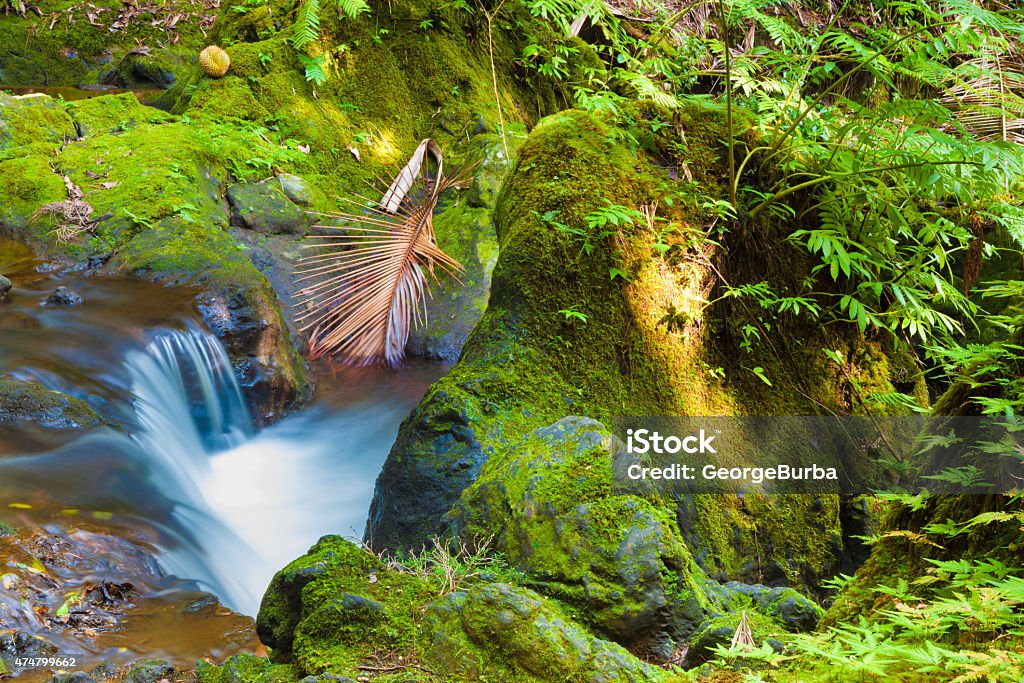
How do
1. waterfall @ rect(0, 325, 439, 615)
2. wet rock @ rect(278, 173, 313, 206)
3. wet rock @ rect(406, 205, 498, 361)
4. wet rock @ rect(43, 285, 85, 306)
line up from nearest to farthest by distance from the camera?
waterfall @ rect(0, 325, 439, 615), wet rock @ rect(43, 285, 85, 306), wet rock @ rect(406, 205, 498, 361), wet rock @ rect(278, 173, 313, 206)

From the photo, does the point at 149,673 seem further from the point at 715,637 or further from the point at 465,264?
the point at 465,264

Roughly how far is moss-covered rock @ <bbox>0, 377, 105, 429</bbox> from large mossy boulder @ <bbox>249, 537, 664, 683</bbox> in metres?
2.75

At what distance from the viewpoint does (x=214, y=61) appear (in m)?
7.94

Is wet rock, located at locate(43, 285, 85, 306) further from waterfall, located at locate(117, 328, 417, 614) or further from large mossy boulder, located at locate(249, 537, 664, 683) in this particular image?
large mossy boulder, located at locate(249, 537, 664, 683)

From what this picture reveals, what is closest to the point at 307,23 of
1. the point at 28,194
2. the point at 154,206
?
the point at 154,206

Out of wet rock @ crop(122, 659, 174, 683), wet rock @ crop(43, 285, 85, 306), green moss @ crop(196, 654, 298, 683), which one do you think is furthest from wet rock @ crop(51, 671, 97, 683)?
wet rock @ crop(43, 285, 85, 306)

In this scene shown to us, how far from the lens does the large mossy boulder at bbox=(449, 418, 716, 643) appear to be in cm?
247

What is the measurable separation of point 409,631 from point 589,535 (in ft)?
2.47

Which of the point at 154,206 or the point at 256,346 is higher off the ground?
the point at 154,206

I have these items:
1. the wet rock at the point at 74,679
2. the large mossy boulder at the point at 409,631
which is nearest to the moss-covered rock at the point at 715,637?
the large mossy boulder at the point at 409,631

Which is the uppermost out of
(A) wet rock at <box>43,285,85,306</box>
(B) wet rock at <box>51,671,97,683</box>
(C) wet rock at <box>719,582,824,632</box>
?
(A) wet rock at <box>43,285,85,306</box>

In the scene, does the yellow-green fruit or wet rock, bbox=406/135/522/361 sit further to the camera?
the yellow-green fruit

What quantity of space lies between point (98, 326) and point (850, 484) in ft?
17.1
